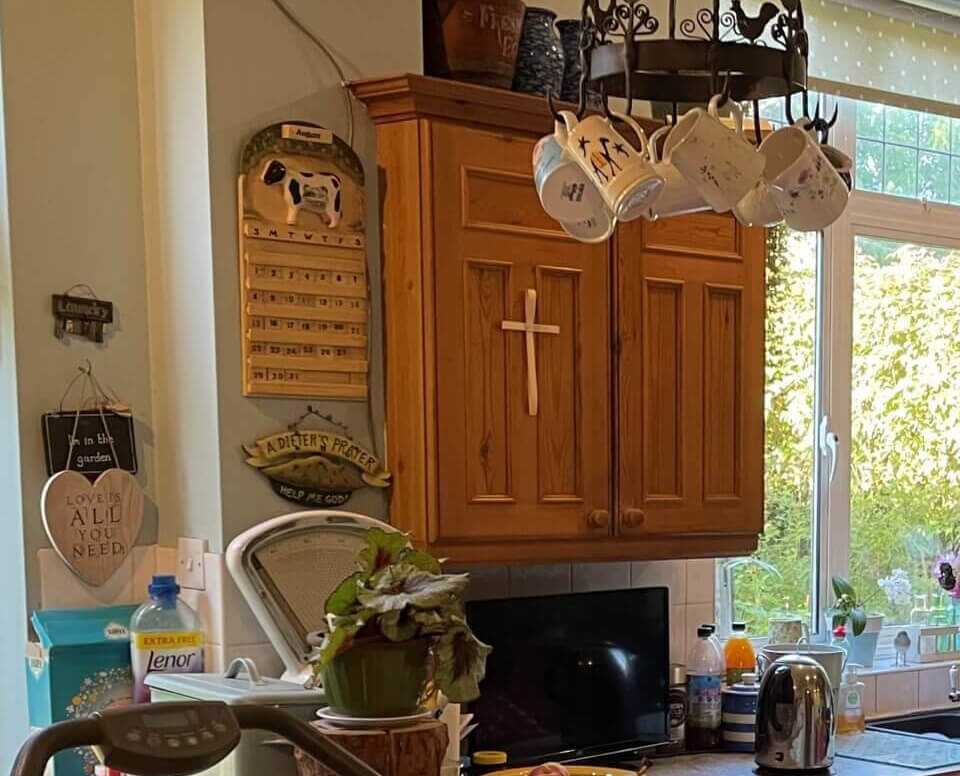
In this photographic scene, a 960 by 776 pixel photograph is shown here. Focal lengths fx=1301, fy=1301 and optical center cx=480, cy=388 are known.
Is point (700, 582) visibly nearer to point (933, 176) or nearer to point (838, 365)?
point (838, 365)

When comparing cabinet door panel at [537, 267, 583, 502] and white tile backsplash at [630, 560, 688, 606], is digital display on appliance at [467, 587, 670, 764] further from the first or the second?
cabinet door panel at [537, 267, 583, 502]

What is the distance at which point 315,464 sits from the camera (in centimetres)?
244

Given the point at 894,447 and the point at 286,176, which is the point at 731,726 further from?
the point at 286,176

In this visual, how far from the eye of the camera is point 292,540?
94.2 inches

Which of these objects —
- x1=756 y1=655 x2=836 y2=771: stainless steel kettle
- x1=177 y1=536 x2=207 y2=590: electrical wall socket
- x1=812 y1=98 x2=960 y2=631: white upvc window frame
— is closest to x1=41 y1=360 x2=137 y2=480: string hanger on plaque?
x1=177 y1=536 x2=207 y2=590: electrical wall socket

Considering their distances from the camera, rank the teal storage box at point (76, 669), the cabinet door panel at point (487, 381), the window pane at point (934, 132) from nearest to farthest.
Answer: the teal storage box at point (76, 669), the cabinet door panel at point (487, 381), the window pane at point (934, 132)

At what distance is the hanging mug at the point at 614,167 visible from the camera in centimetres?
170

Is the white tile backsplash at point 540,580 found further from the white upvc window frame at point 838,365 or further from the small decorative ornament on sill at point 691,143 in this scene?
the small decorative ornament on sill at point 691,143

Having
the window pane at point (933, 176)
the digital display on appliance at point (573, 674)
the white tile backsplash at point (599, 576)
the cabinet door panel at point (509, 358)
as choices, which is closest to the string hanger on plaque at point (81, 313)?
the cabinet door panel at point (509, 358)

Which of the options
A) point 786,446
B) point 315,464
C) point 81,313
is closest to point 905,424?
point 786,446

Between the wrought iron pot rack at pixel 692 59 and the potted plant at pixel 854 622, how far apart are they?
210 cm

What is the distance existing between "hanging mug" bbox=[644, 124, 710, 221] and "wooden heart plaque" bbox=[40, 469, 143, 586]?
1.13m

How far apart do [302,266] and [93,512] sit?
0.59 m

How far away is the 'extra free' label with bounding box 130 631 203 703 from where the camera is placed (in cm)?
231
